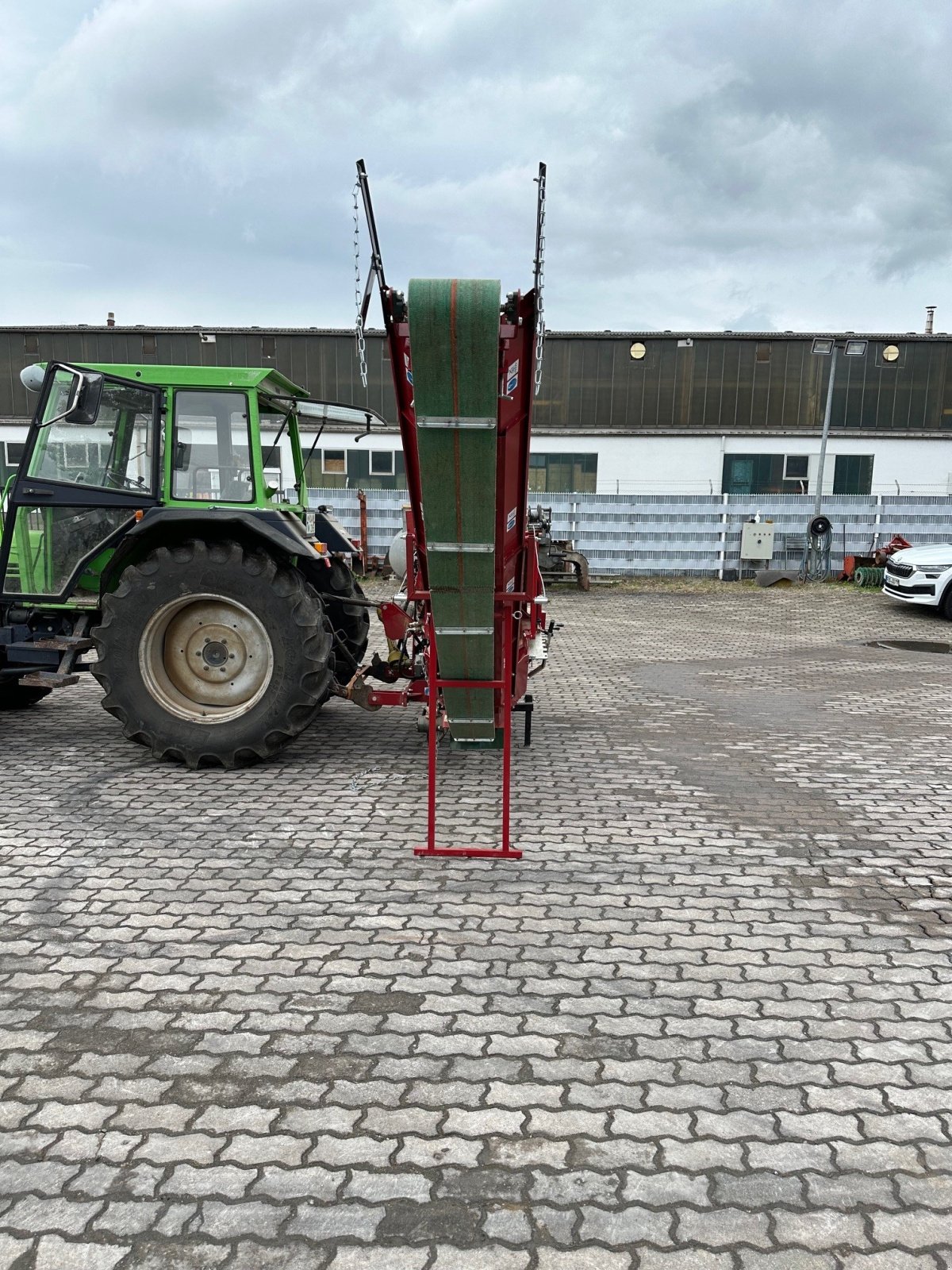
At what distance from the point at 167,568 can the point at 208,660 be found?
0.65 meters

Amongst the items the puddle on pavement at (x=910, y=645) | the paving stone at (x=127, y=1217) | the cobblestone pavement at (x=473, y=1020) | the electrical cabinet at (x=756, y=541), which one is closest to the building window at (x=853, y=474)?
the electrical cabinet at (x=756, y=541)

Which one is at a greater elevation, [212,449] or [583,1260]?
[212,449]

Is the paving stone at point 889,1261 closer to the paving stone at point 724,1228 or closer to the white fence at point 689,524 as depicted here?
the paving stone at point 724,1228

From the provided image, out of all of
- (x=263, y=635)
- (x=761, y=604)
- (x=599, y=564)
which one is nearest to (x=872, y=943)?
(x=263, y=635)

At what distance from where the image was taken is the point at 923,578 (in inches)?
539

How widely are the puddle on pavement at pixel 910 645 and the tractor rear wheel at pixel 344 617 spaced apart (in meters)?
7.50

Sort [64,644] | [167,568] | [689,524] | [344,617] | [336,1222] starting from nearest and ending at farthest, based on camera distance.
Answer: [336,1222], [167,568], [64,644], [344,617], [689,524]

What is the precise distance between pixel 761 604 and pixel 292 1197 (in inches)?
571

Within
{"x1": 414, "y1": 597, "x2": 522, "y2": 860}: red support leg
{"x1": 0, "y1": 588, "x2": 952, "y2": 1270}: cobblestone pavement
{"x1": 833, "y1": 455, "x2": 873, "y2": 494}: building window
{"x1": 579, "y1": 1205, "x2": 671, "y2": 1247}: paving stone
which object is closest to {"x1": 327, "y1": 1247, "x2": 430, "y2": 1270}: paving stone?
{"x1": 0, "y1": 588, "x2": 952, "y2": 1270}: cobblestone pavement

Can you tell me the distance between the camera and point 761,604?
15.5 metres

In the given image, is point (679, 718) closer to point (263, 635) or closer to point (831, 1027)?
point (263, 635)

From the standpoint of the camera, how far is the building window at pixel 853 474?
23.6m

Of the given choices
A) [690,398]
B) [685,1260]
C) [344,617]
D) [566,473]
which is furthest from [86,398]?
[690,398]

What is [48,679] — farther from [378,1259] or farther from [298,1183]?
[378,1259]
